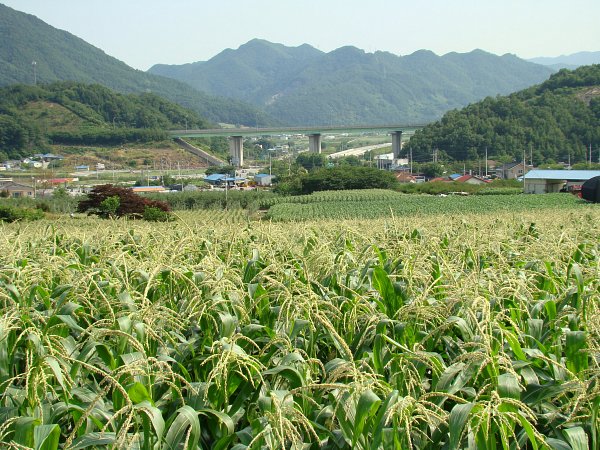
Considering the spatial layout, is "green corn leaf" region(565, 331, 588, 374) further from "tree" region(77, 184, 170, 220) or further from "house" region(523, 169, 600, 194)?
"house" region(523, 169, 600, 194)

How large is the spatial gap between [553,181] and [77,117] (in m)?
102

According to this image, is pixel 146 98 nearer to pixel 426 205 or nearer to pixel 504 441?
pixel 426 205

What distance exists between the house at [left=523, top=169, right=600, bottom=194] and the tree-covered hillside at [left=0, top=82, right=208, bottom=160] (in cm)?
8238

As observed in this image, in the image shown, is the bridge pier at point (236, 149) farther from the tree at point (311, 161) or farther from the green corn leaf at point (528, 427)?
the green corn leaf at point (528, 427)

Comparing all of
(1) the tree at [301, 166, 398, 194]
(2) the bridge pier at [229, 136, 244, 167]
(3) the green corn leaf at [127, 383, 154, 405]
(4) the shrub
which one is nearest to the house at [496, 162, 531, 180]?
(1) the tree at [301, 166, 398, 194]

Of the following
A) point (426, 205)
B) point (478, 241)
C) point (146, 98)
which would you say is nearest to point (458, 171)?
point (426, 205)

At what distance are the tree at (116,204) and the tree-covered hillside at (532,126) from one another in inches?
3208

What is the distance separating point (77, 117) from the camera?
13238 centimetres

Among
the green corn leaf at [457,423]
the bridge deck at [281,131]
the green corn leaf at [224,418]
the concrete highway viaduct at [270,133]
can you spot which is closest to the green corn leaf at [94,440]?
the green corn leaf at [224,418]

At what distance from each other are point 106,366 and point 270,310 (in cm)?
114

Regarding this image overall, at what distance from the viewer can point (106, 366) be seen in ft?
10.5

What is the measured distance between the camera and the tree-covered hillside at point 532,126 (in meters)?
103

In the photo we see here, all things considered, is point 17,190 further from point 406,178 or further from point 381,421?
point 381,421

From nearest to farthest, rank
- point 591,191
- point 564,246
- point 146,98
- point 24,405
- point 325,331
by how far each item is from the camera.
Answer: point 24,405 < point 325,331 < point 564,246 < point 591,191 < point 146,98
